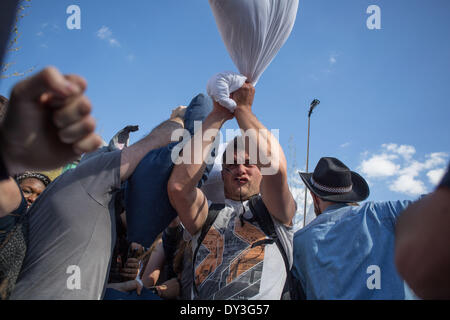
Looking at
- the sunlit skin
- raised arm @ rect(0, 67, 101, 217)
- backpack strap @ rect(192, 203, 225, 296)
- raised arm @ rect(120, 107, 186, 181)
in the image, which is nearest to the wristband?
raised arm @ rect(0, 67, 101, 217)

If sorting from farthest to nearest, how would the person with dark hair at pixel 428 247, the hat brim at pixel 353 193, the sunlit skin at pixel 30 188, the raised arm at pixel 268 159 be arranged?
the hat brim at pixel 353 193, the sunlit skin at pixel 30 188, the raised arm at pixel 268 159, the person with dark hair at pixel 428 247

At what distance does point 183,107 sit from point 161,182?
0.59 metres

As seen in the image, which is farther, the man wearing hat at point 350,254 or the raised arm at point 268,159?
the man wearing hat at point 350,254

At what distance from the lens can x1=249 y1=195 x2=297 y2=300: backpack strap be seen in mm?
1668

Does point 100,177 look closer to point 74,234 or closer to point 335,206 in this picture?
point 74,234

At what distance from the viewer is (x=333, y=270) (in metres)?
1.90

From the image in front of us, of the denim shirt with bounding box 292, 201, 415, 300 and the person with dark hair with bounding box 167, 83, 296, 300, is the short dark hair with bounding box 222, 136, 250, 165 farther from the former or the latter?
the denim shirt with bounding box 292, 201, 415, 300

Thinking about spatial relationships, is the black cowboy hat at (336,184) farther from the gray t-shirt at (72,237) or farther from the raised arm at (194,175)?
the gray t-shirt at (72,237)

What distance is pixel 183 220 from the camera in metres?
1.69

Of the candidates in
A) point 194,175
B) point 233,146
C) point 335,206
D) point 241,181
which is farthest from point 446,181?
point 335,206

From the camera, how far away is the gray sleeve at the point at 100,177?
1.25 metres

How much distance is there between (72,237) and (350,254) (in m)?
1.70

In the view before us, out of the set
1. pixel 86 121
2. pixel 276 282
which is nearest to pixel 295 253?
pixel 276 282

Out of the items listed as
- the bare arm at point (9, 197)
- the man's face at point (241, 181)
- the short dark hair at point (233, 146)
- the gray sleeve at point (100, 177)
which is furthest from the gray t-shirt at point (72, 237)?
the short dark hair at point (233, 146)
